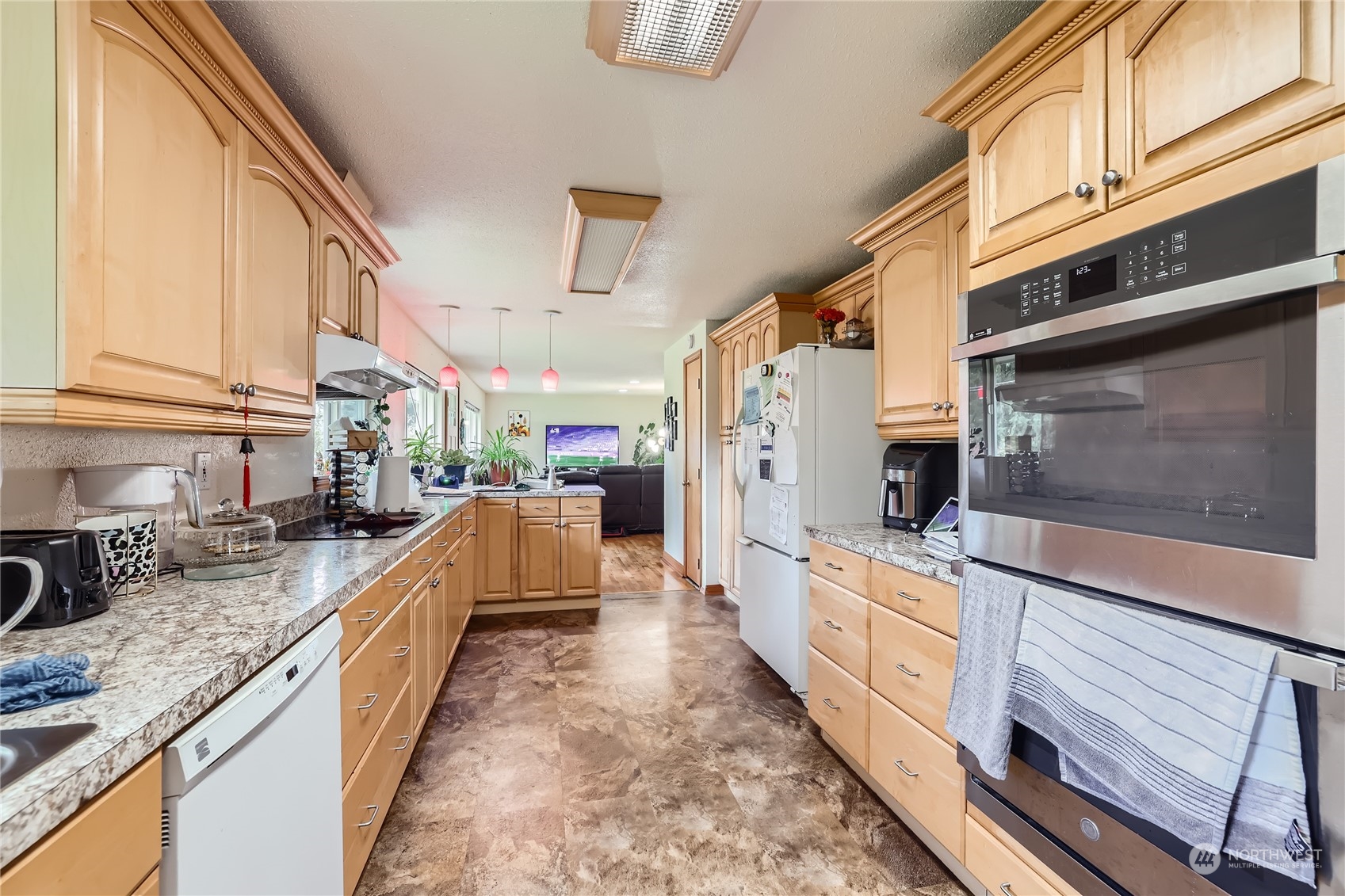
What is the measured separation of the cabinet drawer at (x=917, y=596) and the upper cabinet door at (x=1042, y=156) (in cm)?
90

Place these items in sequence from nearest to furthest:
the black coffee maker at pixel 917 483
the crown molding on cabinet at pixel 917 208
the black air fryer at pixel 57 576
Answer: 1. the black air fryer at pixel 57 576
2. the crown molding on cabinet at pixel 917 208
3. the black coffee maker at pixel 917 483

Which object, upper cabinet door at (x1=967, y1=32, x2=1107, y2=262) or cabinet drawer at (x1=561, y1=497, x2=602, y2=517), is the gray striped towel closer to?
upper cabinet door at (x1=967, y1=32, x2=1107, y2=262)

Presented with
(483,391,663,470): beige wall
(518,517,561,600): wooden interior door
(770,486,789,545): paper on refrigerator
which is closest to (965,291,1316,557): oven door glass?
(770,486,789,545): paper on refrigerator

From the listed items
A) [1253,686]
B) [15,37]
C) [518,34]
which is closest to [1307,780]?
[1253,686]

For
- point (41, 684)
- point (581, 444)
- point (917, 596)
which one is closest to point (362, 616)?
point (41, 684)

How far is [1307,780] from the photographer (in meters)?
0.80

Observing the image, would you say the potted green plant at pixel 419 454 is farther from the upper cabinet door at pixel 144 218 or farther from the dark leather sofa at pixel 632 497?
the dark leather sofa at pixel 632 497

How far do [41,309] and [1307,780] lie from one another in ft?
6.88

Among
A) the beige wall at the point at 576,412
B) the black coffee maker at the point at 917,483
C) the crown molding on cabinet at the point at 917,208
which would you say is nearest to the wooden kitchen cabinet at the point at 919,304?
the crown molding on cabinet at the point at 917,208

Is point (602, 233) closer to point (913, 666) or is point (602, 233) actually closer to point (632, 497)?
point (913, 666)

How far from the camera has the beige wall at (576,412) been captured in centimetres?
1200

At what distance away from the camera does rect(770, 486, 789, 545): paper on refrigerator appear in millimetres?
2621

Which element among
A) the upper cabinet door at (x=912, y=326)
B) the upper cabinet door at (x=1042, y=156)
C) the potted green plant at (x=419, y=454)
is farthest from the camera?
the potted green plant at (x=419, y=454)

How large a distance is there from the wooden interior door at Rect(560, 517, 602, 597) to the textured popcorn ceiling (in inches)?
73.5
